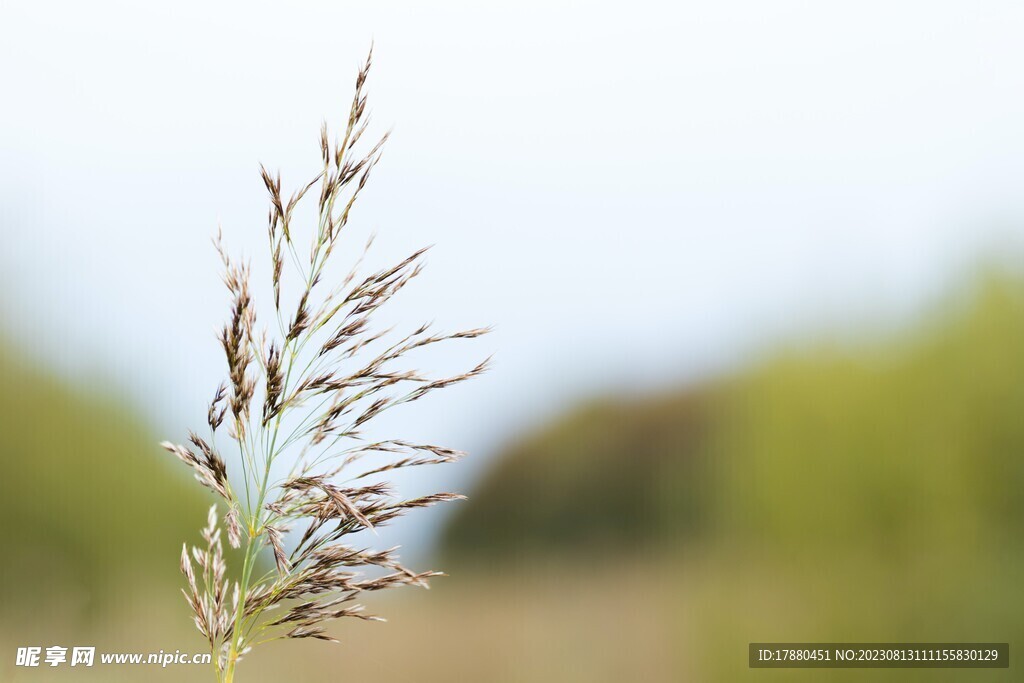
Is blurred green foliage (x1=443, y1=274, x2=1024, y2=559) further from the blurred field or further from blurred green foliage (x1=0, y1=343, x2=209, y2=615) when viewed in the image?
blurred green foliage (x1=0, y1=343, x2=209, y2=615)

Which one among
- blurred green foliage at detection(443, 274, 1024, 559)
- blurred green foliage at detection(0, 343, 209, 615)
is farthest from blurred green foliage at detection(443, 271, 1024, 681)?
blurred green foliage at detection(0, 343, 209, 615)

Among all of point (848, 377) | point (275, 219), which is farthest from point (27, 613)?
point (848, 377)

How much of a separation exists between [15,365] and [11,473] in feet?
1.81

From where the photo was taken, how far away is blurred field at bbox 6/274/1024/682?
9.27 feet

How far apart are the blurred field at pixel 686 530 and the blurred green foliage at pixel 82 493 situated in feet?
0.04

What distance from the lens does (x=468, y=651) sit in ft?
9.25

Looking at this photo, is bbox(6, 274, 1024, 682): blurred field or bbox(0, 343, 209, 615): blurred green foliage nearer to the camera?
bbox(6, 274, 1024, 682): blurred field

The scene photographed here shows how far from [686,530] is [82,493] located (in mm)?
2802

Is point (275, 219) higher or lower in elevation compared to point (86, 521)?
higher

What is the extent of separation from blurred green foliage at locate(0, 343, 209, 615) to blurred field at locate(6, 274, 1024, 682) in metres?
0.01

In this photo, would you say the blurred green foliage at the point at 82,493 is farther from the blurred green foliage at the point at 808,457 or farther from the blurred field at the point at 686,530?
the blurred green foliage at the point at 808,457

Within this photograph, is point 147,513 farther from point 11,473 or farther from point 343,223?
point 343,223

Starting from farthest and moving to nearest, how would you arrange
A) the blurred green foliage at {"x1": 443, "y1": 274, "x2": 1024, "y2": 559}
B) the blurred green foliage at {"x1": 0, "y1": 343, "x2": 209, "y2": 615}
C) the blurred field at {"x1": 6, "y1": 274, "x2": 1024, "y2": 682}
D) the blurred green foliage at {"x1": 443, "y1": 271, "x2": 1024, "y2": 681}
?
1. the blurred green foliage at {"x1": 443, "y1": 274, "x2": 1024, "y2": 559}
2. the blurred green foliage at {"x1": 443, "y1": 271, "x2": 1024, "y2": 681}
3. the blurred green foliage at {"x1": 0, "y1": 343, "x2": 209, "y2": 615}
4. the blurred field at {"x1": 6, "y1": 274, "x2": 1024, "y2": 682}

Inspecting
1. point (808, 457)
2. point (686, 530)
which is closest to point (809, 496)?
point (808, 457)
